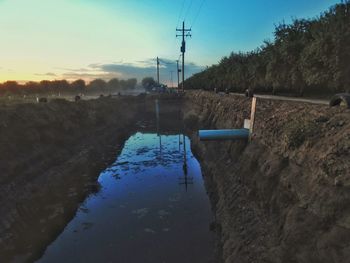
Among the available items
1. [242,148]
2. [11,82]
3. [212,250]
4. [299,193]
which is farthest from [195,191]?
[11,82]

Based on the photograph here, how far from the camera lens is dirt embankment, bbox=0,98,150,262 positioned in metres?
17.1

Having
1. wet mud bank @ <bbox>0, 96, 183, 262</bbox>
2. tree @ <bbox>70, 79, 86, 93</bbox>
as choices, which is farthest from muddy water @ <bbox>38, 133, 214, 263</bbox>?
tree @ <bbox>70, 79, 86, 93</bbox>

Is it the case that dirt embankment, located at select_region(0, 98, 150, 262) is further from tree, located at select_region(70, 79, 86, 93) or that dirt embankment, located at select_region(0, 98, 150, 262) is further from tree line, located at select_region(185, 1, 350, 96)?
tree, located at select_region(70, 79, 86, 93)

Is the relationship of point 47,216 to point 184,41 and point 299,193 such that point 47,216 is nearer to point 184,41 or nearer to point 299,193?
point 299,193

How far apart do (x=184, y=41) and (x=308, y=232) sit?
259 feet

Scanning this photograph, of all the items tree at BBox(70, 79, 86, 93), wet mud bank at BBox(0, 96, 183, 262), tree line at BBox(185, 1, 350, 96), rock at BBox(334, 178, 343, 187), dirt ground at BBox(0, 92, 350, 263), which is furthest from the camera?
tree at BBox(70, 79, 86, 93)

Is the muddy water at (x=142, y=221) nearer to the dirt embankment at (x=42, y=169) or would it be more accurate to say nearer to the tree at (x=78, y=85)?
the dirt embankment at (x=42, y=169)

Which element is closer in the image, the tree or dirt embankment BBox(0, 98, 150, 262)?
dirt embankment BBox(0, 98, 150, 262)

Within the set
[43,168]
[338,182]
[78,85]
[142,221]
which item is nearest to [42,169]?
[43,168]

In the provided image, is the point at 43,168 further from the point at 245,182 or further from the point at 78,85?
the point at 78,85

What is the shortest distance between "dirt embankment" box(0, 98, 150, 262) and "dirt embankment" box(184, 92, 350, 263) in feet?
30.5

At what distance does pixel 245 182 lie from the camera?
54.3 ft

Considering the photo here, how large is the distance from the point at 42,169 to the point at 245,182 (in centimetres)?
1591

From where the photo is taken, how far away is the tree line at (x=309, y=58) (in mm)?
22672
